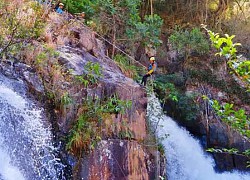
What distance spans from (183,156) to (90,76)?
4.84m

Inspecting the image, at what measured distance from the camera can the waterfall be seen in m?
4.52

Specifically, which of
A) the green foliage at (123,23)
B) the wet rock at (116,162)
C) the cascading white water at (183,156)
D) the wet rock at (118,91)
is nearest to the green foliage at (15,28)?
the wet rock at (118,91)

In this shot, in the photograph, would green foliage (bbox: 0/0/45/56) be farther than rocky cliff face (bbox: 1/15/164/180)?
Yes

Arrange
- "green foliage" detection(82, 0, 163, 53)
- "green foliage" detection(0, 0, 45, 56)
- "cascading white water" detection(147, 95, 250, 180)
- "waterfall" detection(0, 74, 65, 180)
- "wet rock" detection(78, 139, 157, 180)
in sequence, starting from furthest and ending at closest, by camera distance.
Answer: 1. "green foliage" detection(82, 0, 163, 53)
2. "cascading white water" detection(147, 95, 250, 180)
3. "green foliage" detection(0, 0, 45, 56)
4. "wet rock" detection(78, 139, 157, 180)
5. "waterfall" detection(0, 74, 65, 180)

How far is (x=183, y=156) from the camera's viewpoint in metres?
9.84

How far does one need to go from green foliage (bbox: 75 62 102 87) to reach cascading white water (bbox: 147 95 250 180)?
9.28 ft

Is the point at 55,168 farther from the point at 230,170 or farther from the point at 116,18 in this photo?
the point at 230,170

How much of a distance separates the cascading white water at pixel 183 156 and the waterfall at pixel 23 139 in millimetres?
4081

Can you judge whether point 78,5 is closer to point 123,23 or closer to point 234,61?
point 123,23

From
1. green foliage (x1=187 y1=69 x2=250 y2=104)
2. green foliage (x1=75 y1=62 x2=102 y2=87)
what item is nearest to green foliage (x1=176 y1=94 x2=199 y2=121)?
green foliage (x1=187 y1=69 x2=250 y2=104)

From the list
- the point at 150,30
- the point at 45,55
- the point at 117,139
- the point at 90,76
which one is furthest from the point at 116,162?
the point at 150,30

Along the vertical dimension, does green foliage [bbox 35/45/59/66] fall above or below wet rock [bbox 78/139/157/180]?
above

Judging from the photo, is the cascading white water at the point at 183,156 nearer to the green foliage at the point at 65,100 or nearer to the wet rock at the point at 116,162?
the wet rock at the point at 116,162

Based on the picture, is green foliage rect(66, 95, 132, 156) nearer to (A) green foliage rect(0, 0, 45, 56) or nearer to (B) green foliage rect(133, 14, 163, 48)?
(A) green foliage rect(0, 0, 45, 56)
